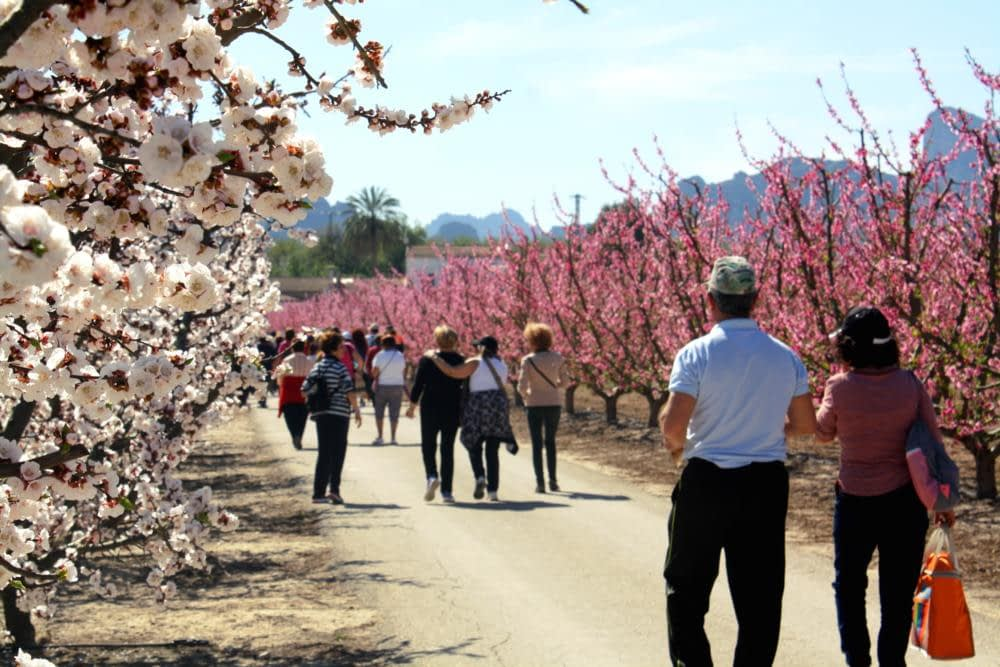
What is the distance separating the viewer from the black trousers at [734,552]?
5.07 m

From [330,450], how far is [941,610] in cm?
885

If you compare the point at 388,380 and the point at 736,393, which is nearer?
the point at 736,393

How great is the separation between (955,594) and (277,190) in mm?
3859

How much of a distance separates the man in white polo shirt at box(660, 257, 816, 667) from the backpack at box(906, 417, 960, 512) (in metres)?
0.81

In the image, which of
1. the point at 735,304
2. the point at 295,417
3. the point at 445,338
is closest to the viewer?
the point at 735,304

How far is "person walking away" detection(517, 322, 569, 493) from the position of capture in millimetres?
13703

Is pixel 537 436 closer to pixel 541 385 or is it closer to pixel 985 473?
pixel 541 385

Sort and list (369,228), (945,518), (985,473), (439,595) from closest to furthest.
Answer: (945,518) → (439,595) → (985,473) → (369,228)

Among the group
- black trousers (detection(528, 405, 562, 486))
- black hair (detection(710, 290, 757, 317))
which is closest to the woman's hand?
black hair (detection(710, 290, 757, 317))

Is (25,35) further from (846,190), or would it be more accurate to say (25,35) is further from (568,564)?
(846,190)

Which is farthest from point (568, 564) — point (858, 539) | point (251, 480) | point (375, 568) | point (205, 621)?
point (251, 480)

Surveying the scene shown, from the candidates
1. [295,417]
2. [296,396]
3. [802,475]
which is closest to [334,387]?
[802,475]

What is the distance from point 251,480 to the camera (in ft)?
54.9

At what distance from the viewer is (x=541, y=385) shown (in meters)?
13.9
